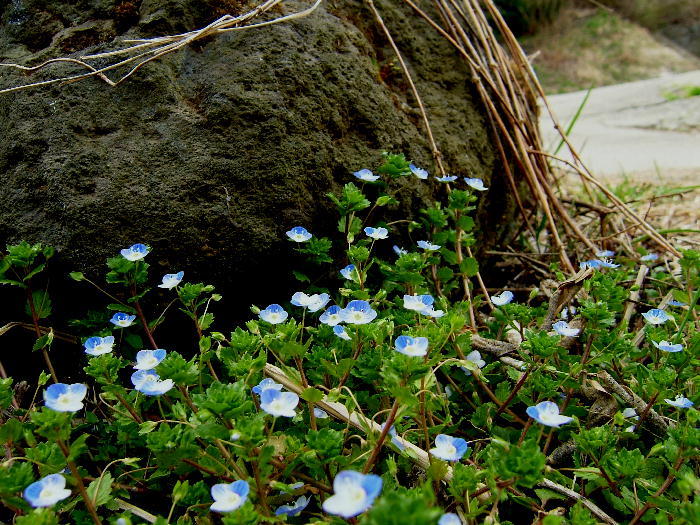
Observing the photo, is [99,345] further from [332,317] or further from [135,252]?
[332,317]

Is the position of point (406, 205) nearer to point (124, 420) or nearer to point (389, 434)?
point (389, 434)

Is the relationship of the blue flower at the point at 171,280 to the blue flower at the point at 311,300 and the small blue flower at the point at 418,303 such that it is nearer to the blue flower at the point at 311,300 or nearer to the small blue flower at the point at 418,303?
Result: the blue flower at the point at 311,300

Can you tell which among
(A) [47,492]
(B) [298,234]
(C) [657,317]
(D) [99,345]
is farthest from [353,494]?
(C) [657,317]

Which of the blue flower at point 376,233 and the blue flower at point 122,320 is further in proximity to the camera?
the blue flower at point 376,233

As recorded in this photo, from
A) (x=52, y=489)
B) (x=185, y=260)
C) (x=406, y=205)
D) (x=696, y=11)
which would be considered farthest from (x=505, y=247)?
(x=696, y=11)

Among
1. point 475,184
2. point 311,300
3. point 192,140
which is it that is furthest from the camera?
point 475,184

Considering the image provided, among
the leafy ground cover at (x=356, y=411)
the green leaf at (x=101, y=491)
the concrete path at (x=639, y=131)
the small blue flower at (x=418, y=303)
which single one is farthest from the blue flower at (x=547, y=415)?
the concrete path at (x=639, y=131)
